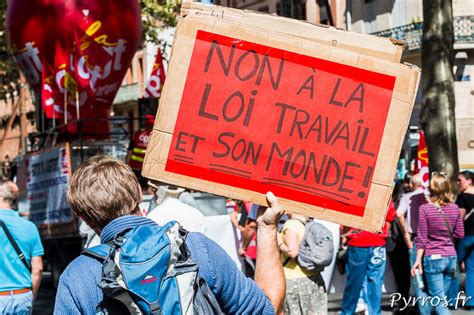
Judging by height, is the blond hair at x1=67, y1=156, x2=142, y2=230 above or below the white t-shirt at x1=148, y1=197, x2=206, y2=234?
above

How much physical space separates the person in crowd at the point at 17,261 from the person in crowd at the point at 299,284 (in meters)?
1.92

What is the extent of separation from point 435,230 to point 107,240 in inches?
302

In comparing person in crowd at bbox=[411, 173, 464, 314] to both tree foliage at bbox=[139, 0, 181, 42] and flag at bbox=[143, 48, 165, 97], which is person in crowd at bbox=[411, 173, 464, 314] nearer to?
flag at bbox=[143, 48, 165, 97]

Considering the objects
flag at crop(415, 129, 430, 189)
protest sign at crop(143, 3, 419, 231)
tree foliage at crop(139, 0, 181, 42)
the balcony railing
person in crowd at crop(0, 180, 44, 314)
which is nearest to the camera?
protest sign at crop(143, 3, 419, 231)

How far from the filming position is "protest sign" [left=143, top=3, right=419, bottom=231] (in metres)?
4.48

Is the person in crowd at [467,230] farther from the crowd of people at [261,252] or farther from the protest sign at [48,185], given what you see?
the protest sign at [48,185]

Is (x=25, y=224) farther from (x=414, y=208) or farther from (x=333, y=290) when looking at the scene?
(x=333, y=290)

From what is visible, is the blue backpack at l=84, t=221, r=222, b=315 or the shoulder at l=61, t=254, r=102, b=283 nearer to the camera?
the blue backpack at l=84, t=221, r=222, b=315

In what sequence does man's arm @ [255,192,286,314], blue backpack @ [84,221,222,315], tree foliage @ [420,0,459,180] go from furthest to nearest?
tree foliage @ [420,0,459,180], man's arm @ [255,192,286,314], blue backpack @ [84,221,222,315]

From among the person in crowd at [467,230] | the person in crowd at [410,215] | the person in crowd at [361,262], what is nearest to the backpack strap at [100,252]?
the person in crowd at [361,262]

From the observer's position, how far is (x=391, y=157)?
4.58m

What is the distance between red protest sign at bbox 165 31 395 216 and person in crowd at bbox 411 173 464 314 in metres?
6.46

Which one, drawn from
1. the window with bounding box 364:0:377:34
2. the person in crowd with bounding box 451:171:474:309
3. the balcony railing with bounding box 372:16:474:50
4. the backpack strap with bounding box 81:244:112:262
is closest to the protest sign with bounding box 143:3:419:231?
the backpack strap with bounding box 81:244:112:262

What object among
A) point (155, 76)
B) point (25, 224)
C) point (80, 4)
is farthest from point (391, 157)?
point (155, 76)
